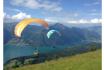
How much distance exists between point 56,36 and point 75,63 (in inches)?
9.2

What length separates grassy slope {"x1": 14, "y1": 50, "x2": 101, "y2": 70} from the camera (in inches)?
60.4

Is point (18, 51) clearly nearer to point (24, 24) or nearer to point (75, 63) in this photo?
point (24, 24)

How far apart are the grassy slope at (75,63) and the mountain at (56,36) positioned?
104 mm

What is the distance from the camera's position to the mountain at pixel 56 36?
1.54 metres

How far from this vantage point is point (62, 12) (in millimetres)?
1579

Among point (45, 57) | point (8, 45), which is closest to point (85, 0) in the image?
point (45, 57)

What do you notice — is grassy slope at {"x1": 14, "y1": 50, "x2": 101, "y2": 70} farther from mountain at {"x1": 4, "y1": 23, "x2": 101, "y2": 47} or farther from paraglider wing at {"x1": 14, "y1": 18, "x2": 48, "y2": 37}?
paraglider wing at {"x1": 14, "y1": 18, "x2": 48, "y2": 37}

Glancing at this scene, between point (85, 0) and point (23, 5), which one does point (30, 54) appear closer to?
point (23, 5)

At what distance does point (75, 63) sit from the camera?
157 cm

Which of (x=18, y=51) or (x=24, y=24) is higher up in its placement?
(x=24, y=24)

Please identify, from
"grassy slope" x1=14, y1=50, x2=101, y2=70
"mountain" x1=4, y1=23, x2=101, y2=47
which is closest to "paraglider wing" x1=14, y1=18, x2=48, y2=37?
"mountain" x1=4, y1=23, x2=101, y2=47

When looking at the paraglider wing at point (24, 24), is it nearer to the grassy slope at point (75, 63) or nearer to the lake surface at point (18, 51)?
the lake surface at point (18, 51)

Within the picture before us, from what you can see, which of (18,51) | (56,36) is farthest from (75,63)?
(18,51)

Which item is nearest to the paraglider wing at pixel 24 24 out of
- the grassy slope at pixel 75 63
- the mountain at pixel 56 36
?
the mountain at pixel 56 36
